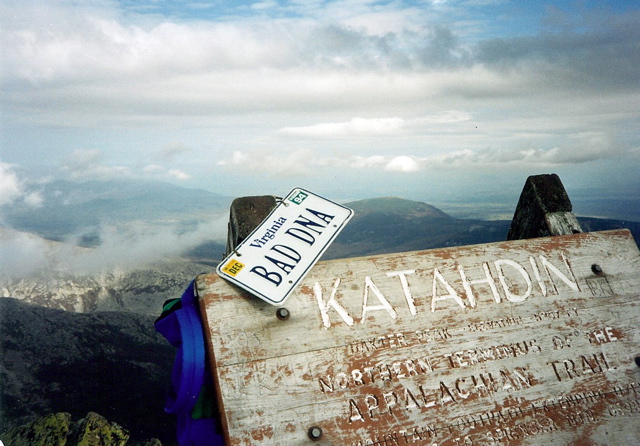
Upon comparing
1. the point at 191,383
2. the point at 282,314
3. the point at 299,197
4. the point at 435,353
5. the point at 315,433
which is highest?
the point at 299,197

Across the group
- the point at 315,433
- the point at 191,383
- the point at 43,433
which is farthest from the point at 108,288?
the point at 315,433

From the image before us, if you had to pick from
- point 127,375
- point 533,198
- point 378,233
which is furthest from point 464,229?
point 533,198

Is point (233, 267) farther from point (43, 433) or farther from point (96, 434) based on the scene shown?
point (43, 433)

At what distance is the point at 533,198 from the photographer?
151 inches

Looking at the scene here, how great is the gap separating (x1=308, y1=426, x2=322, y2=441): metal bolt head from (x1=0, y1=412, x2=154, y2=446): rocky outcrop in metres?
4.32

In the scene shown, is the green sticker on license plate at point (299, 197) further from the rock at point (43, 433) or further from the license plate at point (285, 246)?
the rock at point (43, 433)

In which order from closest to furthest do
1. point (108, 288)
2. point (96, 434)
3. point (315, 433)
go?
point (315, 433), point (96, 434), point (108, 288)

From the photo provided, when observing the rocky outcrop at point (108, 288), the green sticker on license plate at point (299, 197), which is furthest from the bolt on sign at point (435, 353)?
the rocky outcrop at point (108, 288)

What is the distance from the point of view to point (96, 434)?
5.70 m

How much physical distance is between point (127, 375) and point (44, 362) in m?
7.33

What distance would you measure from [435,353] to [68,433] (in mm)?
5346

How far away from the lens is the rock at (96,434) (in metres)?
5.62

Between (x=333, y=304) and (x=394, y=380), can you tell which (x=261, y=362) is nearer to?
(x=333, y=304)

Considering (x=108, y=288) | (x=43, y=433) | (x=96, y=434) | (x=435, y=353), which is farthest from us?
(x=108, y=288)
